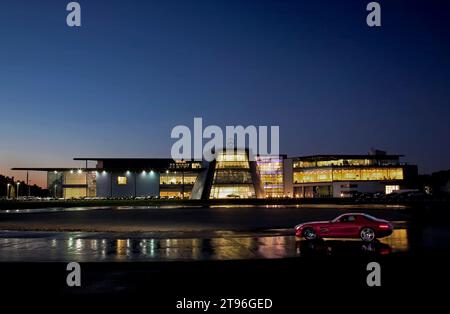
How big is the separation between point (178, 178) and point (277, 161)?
34609 mm

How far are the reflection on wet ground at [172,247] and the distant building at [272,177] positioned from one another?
9502 cm

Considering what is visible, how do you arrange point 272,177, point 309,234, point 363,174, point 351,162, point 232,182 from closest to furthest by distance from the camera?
point 309,234 → point 232,182 → point 363,174 → point 351,162 → point 272,177

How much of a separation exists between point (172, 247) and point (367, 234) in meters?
9.17

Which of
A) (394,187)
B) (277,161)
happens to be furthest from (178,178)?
(394,187)

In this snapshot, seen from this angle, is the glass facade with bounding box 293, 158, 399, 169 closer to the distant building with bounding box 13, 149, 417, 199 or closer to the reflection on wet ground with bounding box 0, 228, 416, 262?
the distant building with bounding box 13, 149, 417, 199

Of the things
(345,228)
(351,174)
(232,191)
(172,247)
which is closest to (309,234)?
(345,228)

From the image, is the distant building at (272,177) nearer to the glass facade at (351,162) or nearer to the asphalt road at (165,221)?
the glass facade at (351,162)

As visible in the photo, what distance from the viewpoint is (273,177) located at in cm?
14750

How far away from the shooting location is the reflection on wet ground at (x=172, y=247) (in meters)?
15.6

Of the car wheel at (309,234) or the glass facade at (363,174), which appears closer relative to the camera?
the car wheel at (309,234)

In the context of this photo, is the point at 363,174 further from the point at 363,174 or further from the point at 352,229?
the point at 352,229

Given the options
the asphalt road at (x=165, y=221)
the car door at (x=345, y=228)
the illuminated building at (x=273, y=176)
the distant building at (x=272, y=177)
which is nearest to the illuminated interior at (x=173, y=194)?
the distant building at (x=272, y=177)

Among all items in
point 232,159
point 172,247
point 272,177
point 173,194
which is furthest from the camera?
point 272,177
